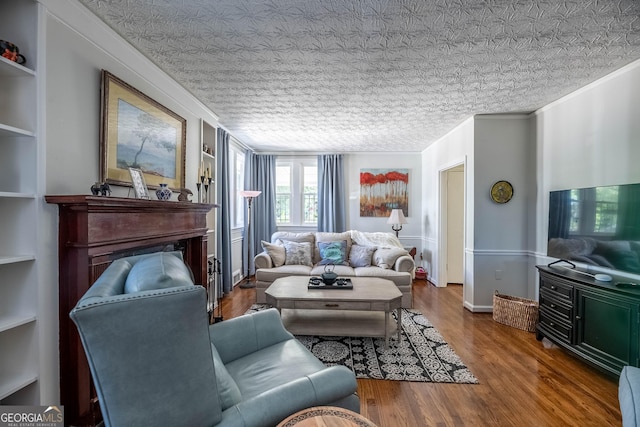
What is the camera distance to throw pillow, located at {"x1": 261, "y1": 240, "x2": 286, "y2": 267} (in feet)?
14.3

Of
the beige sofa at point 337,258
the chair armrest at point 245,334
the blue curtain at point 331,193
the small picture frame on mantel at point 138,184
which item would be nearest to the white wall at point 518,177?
the beige sofa at point 337,258

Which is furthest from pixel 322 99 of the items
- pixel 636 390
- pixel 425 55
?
pixel 636 390

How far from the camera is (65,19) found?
164cm

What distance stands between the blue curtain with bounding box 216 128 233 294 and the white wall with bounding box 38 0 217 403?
1948 millimetres

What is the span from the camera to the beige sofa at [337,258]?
4043 mm

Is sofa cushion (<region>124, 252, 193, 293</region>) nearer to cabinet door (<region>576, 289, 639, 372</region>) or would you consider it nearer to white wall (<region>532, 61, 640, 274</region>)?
cabinet door (<region>576, 289, 639, 372</region>)

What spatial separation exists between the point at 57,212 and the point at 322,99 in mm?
2399

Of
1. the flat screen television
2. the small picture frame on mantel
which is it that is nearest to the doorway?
the flat screen television

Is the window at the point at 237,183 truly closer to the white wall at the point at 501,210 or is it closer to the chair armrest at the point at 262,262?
the chair armrest at the point at 262,262

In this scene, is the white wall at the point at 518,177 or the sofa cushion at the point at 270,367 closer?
the sofa cushion at the point at 270,367

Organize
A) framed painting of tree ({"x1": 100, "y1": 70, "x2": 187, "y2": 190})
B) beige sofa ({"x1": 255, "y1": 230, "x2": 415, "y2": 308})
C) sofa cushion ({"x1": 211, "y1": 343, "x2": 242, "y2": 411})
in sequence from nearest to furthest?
sofa cushion ({"x1": 211, "y1": 343, "x2": 242, "y2": 411})
framed painting of tree ({"x1": 100, "y1": 70, "x2": 187, "y2": 190})
beige sofa ({"x1": 255, "y1": 230, "x2": 415, "y2": 308})

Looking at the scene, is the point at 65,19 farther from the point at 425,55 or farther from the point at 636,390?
the point at 636,390

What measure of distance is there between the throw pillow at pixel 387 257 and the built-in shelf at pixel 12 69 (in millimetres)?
3946
